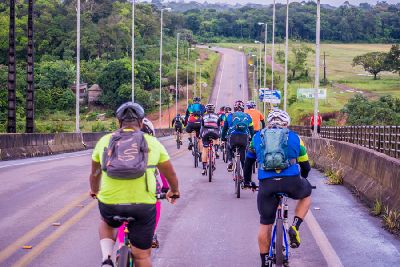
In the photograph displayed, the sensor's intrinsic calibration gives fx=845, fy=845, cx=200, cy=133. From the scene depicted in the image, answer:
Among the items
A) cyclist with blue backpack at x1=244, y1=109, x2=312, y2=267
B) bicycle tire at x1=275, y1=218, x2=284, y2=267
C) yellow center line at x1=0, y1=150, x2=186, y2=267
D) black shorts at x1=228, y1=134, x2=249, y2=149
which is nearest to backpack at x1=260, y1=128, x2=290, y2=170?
cyclist with blue backpack at x1=244, y1=109, x2=312, y2=267

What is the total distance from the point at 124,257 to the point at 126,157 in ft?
2.46

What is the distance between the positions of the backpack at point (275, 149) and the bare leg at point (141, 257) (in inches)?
79.8

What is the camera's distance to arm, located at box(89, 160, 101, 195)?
22.6ft

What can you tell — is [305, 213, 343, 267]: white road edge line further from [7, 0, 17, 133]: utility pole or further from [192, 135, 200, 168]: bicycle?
[7, 0, 17, 133]: utility pole

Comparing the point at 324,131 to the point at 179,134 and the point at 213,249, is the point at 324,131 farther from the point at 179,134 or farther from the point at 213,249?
the point at 213,249

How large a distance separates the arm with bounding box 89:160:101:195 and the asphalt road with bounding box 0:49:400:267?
2.28m

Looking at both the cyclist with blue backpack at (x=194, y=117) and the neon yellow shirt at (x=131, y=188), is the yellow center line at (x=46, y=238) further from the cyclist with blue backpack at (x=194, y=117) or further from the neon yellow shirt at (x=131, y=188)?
the cyclist with blue backpack at (x=194, y=117)

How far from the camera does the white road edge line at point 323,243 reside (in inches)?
378

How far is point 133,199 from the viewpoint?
6438mm

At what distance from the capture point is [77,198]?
15.6m

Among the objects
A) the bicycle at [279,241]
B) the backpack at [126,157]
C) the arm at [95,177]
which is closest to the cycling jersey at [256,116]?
the bicycle at [279,241]

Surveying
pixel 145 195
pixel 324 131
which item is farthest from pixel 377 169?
pixel 324 131

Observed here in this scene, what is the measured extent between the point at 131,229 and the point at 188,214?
7.11 m

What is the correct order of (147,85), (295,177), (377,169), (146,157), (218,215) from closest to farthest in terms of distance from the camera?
(146,157)
(295,177)
(218,215)
(377,169)
(147,85)
